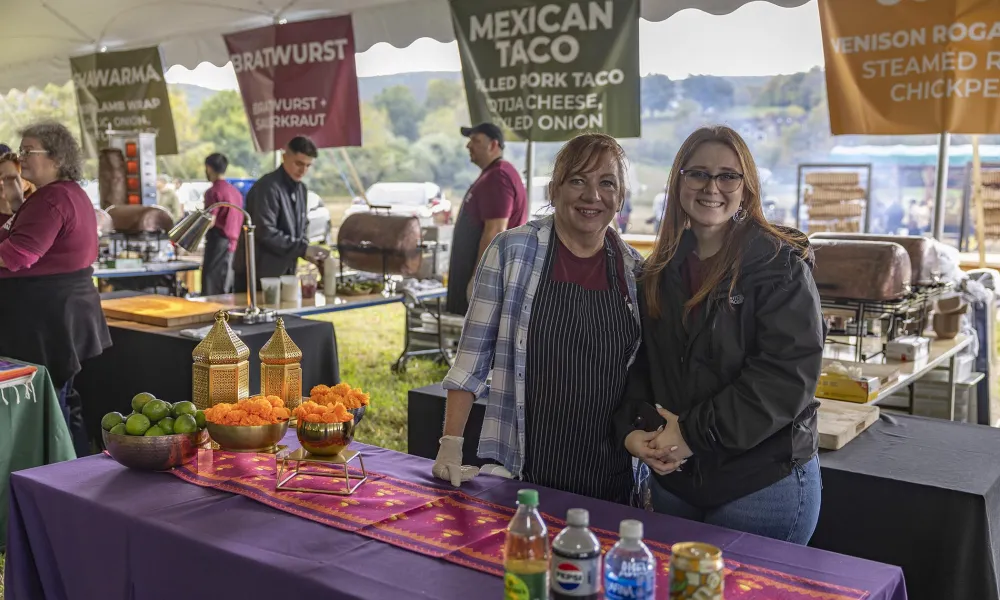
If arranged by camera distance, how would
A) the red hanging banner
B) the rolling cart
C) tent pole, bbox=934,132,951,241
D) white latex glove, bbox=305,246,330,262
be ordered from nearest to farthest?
tent pole, bbox=934,132,951,241 → white latex glove, bbox=305,246,330,262 → the rolling cart → the red hanging banner

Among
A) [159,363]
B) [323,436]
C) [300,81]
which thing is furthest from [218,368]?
[300,81]

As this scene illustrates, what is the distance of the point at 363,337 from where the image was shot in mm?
8633

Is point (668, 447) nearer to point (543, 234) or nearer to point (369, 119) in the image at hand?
point (543, 234)

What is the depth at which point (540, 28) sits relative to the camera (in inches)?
222

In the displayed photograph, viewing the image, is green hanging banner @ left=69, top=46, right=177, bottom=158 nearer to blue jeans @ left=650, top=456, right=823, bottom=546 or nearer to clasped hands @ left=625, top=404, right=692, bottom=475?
clasped hands @ left=625, top=404, right=692, bottom=475

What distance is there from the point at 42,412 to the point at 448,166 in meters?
16.9

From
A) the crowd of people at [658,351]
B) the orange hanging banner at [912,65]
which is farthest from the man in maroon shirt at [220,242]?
the crowd of people at [658,351]

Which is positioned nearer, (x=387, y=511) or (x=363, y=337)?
(x=387, y=511)

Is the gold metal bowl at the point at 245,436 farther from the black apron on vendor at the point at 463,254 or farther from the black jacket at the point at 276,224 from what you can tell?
Answer: the black jacket at the point at 276,224

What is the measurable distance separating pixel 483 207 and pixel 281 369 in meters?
2.76

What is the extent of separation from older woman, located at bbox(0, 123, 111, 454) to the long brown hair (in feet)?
8.73

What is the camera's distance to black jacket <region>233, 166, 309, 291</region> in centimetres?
523

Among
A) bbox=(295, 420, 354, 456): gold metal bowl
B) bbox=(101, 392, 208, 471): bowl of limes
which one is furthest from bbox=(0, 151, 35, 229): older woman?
bbox=(295, 420, 354, 456): gold metal bowl

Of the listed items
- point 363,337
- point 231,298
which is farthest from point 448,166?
point 231,298
